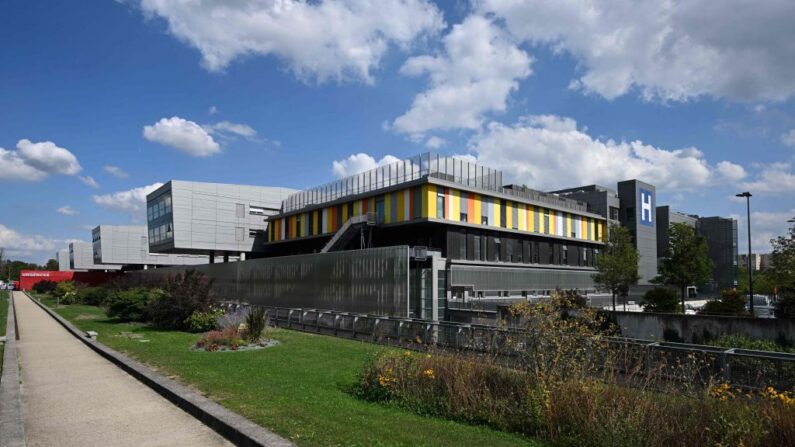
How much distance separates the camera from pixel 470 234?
4988 centimetres

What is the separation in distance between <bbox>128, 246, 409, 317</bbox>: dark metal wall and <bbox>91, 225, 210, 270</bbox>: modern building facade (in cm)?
5992

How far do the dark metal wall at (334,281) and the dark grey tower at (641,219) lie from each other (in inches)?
1874

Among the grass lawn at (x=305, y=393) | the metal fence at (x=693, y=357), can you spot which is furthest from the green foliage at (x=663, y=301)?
the metal fence at (x=693, y=357)

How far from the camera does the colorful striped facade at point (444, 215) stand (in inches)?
1827

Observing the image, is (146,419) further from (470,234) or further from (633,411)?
(470,234)

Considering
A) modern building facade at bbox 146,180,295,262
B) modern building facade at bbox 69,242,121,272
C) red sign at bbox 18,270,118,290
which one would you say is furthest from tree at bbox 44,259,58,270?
modern building facade at bbox 146,180,295,262

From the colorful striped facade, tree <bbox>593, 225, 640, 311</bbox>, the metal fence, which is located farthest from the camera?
the colorful striped facade

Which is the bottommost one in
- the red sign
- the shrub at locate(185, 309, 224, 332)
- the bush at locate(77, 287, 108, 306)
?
the red sign

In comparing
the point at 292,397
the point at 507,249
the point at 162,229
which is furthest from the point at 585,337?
the point at 162,229

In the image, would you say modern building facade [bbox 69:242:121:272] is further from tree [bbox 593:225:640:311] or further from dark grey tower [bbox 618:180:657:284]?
tree [bbox 593:225:640:311]

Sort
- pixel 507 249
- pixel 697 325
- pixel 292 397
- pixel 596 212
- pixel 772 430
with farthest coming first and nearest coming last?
pixel 596 212 → pixel 507 249 → pixel 697 325 → pixel 292 397 → pixel 772 430

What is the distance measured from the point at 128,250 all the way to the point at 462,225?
75726 millimetres

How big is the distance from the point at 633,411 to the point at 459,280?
3996cm

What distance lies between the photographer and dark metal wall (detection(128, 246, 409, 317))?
26.1m
